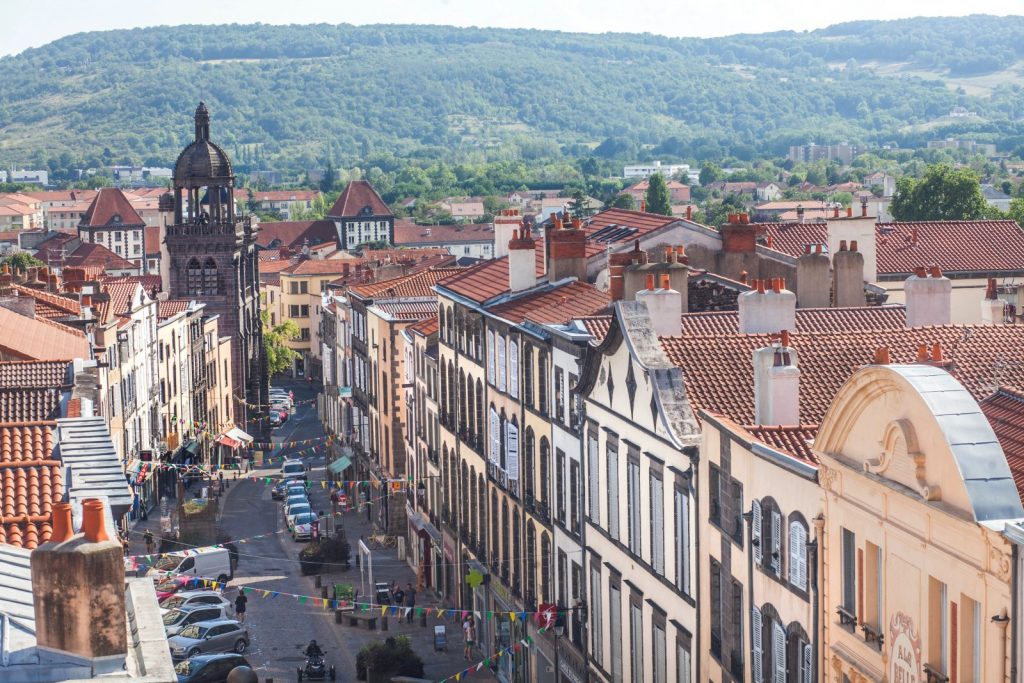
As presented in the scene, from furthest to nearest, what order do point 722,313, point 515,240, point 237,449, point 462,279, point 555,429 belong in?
point 237,449 < point 462,279 < point 515,240 < point 555,429 < point 722,313

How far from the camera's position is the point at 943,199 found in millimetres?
118688

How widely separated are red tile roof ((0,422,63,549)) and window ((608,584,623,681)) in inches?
530

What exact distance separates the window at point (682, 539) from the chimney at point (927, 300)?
6.41 metres

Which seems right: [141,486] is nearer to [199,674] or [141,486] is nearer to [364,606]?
[364,606]

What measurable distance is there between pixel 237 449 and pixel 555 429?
65368 millimetres

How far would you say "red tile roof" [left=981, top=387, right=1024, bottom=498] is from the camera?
75.3 ft

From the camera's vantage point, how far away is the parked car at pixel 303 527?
74125 millimetres

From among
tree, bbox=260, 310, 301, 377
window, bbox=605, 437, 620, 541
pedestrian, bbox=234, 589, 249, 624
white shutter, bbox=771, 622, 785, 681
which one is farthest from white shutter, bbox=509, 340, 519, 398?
tree, bbox=260, 310, 301, 377

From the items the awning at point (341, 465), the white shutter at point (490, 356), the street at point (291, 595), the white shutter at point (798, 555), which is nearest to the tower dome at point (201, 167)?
the street at point (291, 595)

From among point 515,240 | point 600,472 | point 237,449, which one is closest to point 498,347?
point 515,240

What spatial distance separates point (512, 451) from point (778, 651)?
19848 mm

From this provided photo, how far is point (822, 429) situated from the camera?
24734mm

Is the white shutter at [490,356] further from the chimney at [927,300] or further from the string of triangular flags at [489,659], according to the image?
the chimney at [927,300]

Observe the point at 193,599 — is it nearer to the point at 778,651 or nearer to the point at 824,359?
the point at 824,359
